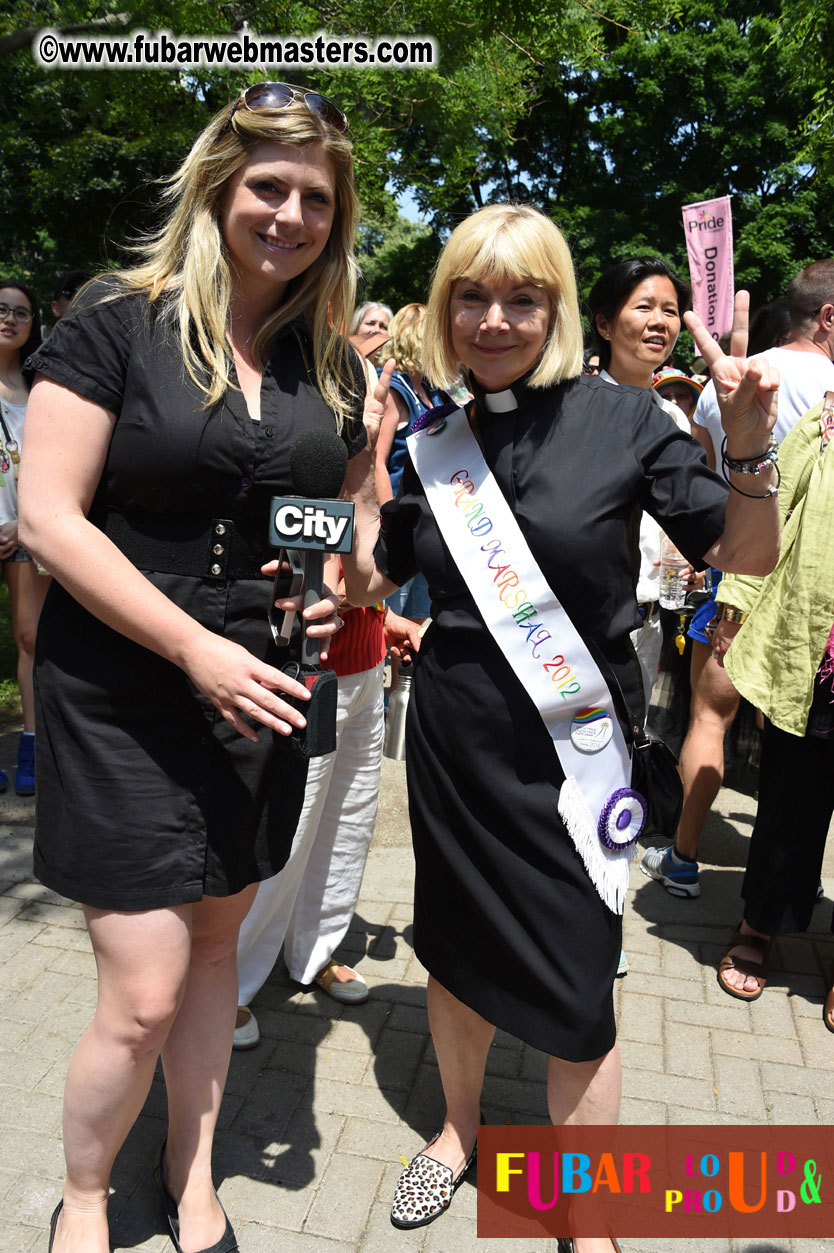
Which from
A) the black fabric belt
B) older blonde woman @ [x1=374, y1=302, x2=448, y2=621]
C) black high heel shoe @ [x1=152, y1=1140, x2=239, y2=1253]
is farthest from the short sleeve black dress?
older blonde woman @ [x1=374, y1=302, x2=448, y2=621]

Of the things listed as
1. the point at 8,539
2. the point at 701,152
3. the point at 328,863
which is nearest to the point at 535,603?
the point at 328,863

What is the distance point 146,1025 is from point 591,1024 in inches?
34.4

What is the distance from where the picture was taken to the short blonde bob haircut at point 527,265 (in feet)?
6.67

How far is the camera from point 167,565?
1.91 meters

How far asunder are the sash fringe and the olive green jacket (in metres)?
1.21

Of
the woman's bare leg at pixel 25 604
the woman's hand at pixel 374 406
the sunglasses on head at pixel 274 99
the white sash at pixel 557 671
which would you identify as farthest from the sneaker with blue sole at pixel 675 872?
the sunglasses on head at pixel 274 99

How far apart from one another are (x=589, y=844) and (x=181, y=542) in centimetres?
100

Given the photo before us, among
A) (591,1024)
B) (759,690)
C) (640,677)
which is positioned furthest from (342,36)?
(591,1024)

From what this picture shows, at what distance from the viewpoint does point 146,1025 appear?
1.92 metres

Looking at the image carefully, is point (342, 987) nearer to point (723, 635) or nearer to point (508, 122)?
point (723, 635)

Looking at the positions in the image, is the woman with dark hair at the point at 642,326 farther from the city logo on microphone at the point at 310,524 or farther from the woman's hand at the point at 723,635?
the city logo on microphone at the point at 310,524

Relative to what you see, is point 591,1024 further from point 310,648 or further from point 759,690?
point 759,690

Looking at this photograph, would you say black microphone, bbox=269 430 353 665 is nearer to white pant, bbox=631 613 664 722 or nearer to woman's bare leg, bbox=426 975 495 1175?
woman's bare leg, bbox=426 975 495 1175

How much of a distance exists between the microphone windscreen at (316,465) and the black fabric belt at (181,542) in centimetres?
21
